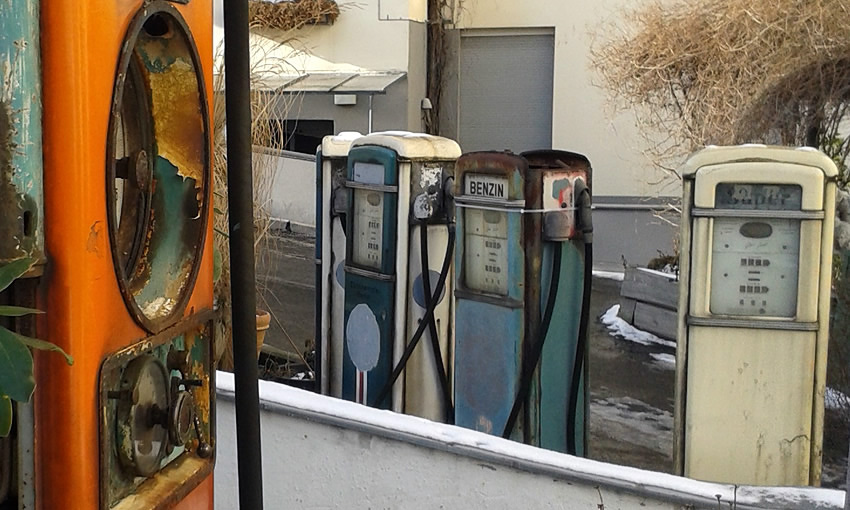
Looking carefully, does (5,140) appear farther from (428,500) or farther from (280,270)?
(280,270)

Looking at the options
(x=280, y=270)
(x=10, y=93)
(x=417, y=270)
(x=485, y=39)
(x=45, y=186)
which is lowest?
(x=280, y=270)

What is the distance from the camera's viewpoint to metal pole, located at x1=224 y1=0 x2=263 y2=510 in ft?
4.99

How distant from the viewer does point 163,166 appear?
1.72 m

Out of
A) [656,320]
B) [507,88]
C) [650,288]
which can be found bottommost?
[656,320]

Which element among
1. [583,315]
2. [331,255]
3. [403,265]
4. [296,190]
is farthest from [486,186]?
[296,190]

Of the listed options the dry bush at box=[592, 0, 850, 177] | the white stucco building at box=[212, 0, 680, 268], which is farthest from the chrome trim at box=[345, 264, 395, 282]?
the white stucco building at box=[212, 0, 680, 268]

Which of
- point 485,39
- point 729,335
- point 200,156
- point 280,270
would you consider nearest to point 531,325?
point 729,335

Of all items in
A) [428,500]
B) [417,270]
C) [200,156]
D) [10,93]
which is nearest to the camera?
[10,93]

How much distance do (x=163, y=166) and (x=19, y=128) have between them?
47 cm

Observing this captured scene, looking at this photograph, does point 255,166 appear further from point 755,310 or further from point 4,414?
point 4,414

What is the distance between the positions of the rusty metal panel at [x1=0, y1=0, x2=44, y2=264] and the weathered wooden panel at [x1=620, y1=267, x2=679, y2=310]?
7.09 meters

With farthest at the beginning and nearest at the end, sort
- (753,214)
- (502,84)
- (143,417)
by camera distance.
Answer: (502,84) < (753,214) < (143,417)

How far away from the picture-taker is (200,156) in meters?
1.76

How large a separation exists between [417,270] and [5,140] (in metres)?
3.90
